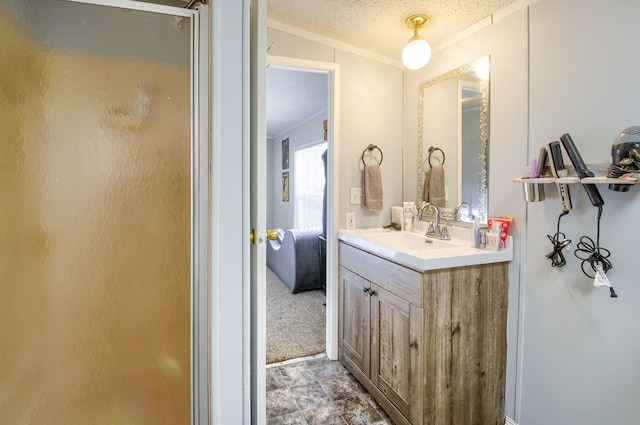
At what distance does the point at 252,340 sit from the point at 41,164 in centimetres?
80

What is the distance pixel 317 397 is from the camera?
1.93 meters

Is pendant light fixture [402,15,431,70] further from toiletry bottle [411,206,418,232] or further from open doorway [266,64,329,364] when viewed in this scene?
toiletry bottle [411,206,418,232]

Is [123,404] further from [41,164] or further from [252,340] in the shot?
[41,164]

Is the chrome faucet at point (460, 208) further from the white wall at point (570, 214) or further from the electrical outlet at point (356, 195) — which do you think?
the electrical outlet at point (356, 195)

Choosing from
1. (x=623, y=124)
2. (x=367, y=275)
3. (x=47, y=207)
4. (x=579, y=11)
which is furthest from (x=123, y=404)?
(x=579, y=11)

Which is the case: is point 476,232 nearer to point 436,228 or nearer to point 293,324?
point 436,228

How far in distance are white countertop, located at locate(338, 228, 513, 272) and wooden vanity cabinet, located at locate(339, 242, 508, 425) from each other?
0.04 metres

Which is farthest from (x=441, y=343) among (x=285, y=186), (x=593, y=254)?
(x=285, y=186)

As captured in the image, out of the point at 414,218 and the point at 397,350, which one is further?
the point at 414,218

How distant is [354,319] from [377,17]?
1.88 metres

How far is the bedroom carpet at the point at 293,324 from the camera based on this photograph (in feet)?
8.09

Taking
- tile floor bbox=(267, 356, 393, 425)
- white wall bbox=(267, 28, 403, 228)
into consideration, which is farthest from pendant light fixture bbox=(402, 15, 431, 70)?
tile floor bbox=(267, 356, 393, 425)

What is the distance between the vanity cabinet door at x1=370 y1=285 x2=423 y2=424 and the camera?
60.0 inches

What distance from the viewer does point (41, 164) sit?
0.90 metres
